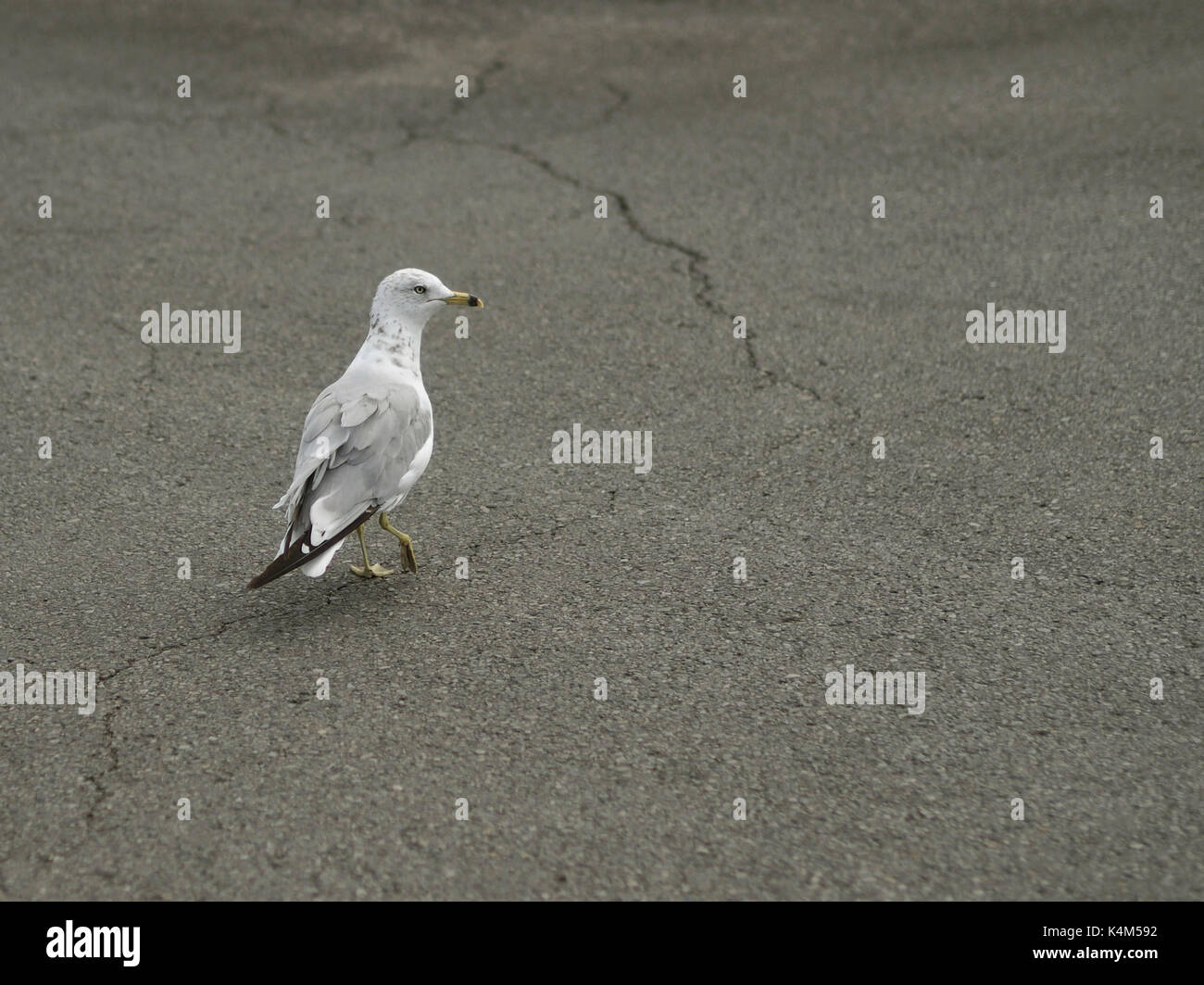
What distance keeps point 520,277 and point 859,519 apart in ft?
10.7

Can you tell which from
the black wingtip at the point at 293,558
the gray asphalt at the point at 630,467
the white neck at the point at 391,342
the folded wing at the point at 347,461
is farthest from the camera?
the white neck at the point at 391,342

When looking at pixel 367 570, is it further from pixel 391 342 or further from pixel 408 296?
pixel 408 296

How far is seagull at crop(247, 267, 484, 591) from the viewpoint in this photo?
4703mm

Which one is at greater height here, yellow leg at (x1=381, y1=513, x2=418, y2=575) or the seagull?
the seagull

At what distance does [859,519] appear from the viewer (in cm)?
559

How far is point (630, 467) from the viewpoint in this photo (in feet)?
20.0

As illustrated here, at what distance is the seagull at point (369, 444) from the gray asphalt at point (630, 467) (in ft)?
1.19

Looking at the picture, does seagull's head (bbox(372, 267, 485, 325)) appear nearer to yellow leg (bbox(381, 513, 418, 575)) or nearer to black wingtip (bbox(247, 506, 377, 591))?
yellow leg (bbox(381, 513, 418, 575))

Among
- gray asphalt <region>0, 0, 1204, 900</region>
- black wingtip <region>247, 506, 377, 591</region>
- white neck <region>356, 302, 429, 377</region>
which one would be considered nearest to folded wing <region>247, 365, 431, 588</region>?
black wingtip <region>247, 506, 377, 591</region>

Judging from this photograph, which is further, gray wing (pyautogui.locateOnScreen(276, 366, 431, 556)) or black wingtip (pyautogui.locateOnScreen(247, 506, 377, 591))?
gray wing (pyautogui.locateOnScreen(276, 366, 431, 556))

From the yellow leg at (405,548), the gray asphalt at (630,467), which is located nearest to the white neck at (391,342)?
the yellow leg at (405,548)

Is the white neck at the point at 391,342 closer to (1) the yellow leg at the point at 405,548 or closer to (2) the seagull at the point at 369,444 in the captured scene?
(2) the seagull at the point at 369,444

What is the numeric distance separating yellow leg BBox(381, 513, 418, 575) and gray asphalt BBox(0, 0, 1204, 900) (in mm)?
105

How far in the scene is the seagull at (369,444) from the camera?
15.4ft
